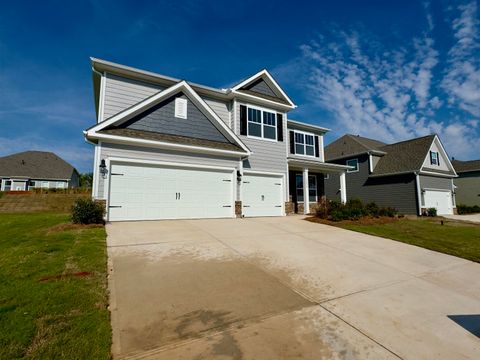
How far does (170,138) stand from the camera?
1073cm

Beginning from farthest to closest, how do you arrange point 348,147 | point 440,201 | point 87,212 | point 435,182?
point 348,147
point 440,201
point 435,182
point 87,212

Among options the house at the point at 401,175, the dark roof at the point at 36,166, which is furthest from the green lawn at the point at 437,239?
the dark roof at the point at 36,166

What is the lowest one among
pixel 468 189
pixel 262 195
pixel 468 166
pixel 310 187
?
pixel 262 195

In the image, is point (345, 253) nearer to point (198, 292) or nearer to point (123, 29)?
point (198, 292)

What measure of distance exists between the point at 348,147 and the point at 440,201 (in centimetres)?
924

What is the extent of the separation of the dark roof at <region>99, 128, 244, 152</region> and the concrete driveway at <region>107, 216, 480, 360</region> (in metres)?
4.73

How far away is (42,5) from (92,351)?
40.3ft

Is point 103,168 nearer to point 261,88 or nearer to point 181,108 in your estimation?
point 181,108

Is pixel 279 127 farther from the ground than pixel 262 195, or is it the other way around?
pixel 279 127

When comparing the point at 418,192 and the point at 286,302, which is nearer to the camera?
the point at 286,302

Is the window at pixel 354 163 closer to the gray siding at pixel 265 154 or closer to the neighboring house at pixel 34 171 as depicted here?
the gray siding at pixel 265 154

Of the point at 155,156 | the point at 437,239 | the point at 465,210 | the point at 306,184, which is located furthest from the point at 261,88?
the point at 465,210

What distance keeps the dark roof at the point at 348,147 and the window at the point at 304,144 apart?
26.3ft

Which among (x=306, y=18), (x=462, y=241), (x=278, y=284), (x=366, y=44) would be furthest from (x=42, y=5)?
(x=462, y=241)
